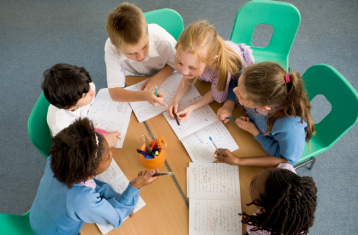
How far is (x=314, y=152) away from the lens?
1.48m

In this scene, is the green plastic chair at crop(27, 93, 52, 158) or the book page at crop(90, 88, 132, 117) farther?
the book page at crop(90, 88, 132, 117)

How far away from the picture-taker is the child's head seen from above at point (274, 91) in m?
1.06

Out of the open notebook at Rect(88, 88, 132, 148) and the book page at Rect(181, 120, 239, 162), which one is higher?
the open notebook at Rect(88, 88, 132, 148)

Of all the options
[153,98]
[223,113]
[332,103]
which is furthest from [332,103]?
[153,98]

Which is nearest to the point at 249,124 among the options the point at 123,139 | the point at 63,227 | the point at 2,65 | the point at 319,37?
the point at 123,139

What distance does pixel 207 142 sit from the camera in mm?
1308

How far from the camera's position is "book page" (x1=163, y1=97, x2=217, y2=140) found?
1343 millimetres

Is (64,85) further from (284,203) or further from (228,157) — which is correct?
(284,203)

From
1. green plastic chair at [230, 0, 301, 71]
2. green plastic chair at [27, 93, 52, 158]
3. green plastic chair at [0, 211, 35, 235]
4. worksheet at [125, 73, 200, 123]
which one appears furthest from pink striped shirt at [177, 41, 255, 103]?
green plastic chair at [0, 211, 35, 235]

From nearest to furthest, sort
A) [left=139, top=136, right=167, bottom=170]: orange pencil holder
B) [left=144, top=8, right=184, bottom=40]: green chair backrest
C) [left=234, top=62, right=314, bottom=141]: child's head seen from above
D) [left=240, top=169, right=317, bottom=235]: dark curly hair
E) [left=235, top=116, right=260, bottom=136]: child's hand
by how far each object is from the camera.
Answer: [left=240, top=169, right=317, bottom=235]: dark curly hair
[left=234, top=62, right=314, bottom=141]: child's head seen from above
[left=139, top=136, right=167, bottom=170]: orange pencil holder
[left=235, top=116, right=260, bottom=136]: child's hand
[left=144, top=8, right=184, bottom=40]: green chair backrest

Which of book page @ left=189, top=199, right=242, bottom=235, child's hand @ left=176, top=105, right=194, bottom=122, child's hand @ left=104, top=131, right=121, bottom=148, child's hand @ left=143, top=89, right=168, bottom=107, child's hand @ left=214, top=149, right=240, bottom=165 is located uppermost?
child's hand @ left=143, top=89, right=168, bottom=107

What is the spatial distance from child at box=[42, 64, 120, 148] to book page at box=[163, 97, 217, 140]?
31cm

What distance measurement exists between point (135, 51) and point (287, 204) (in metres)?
0.99

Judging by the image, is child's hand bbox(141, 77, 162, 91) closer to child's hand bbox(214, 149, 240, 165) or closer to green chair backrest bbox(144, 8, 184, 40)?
green chair backrest bbox(144, 8, 184, 40)
